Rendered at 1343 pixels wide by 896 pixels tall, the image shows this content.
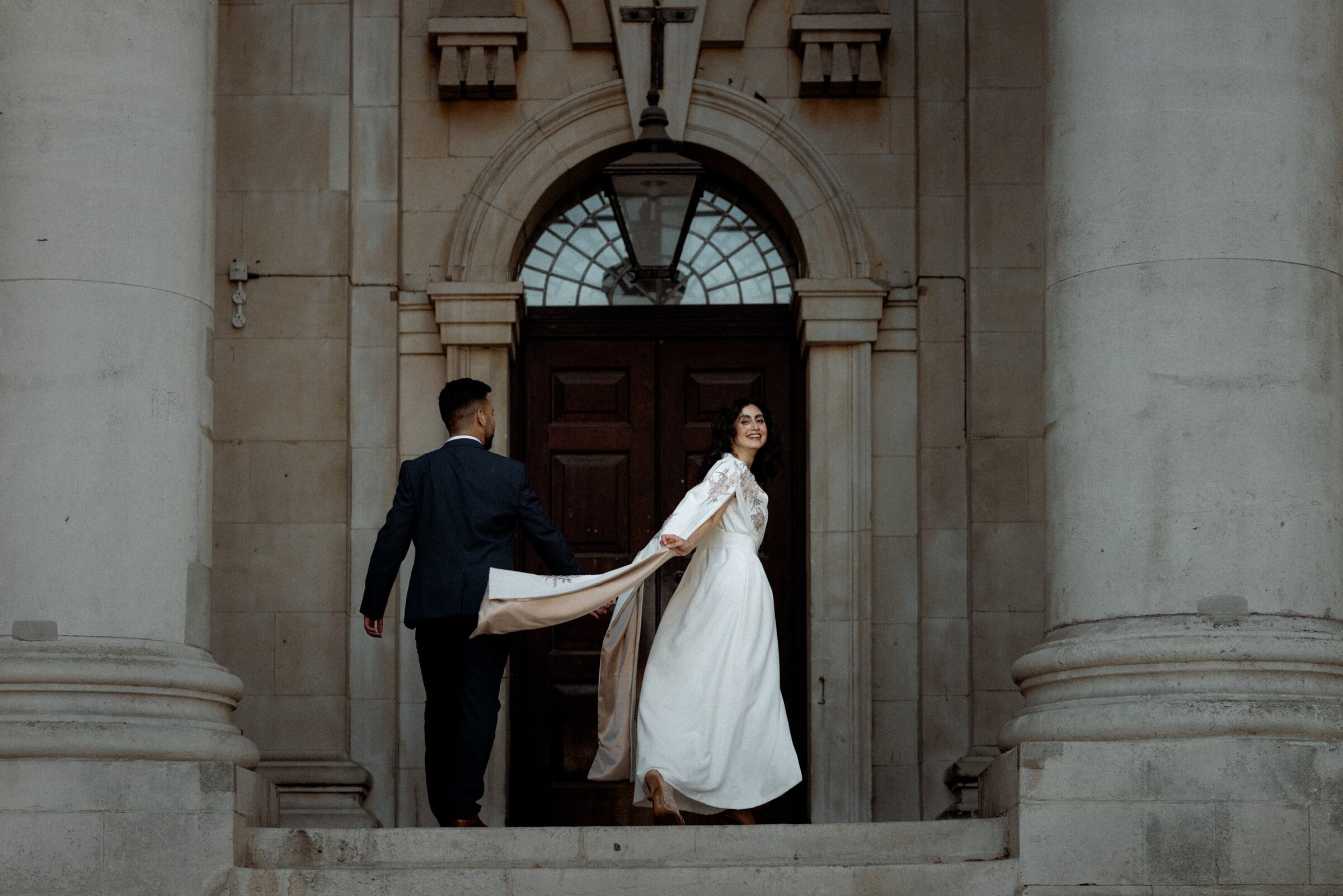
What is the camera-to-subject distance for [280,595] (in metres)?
12.9

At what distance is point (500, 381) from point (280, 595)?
1.75 metres

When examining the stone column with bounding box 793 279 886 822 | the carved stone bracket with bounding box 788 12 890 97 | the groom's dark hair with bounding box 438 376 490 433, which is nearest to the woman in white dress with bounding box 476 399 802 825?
the groom's dark hair with bounding box 438 376 490 433

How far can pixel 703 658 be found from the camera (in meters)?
10.6

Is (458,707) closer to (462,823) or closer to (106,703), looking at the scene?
(462,823)

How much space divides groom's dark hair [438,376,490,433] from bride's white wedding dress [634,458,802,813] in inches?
45.7

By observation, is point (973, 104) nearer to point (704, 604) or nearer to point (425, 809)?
point (704, 604)

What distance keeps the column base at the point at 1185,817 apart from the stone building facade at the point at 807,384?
0.05 ft

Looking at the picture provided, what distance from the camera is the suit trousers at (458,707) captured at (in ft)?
34.4

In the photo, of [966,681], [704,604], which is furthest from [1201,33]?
[966,681]

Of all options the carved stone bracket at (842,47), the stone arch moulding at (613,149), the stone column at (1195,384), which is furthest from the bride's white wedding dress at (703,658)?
the carved stone bracket at (842,47)

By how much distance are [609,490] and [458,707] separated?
3.11 m

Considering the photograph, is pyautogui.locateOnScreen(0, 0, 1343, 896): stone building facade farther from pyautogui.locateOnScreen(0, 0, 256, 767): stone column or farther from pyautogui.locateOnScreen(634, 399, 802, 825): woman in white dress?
pyautogui.locateOnScreen(634, 399, 802, 825): woman in white dress

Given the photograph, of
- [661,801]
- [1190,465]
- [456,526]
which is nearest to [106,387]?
[456,526]

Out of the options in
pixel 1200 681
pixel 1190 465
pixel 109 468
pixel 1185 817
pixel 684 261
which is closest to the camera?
pixel 1185 817
